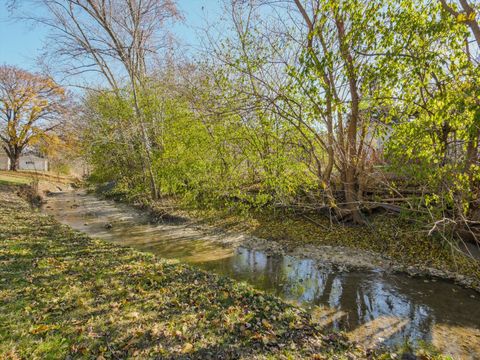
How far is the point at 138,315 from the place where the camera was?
414 cm

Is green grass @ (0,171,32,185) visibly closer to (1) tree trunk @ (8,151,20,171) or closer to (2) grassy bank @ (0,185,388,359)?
(1) tree trunk @ (8,151,20,171)

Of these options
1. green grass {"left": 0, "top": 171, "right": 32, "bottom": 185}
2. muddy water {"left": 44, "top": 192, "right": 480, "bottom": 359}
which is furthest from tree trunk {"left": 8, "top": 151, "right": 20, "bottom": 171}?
muddy water {"left": 44, "top": 192, "right": 480, "bottom": 359}

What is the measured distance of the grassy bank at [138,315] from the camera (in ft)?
11.3

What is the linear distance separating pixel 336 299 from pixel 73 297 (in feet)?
15.4

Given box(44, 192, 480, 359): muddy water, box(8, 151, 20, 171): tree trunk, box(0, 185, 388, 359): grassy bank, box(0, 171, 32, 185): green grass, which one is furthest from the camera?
box(8, 151, 20, 171): tree trunk

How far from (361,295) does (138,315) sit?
4364 mm

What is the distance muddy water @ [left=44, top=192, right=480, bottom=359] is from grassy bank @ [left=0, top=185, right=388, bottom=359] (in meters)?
0.90

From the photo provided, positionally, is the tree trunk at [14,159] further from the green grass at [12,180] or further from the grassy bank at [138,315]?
the grassy bank at [138,315]

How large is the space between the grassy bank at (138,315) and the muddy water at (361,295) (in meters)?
0.90

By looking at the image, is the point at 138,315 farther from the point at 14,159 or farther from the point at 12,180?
the point at 14,159

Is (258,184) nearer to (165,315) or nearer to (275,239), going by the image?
(275,239)

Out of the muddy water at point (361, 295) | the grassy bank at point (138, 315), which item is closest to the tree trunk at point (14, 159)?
the muddy water at point (361, 295)

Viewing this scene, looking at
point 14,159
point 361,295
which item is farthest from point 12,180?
point 361,295

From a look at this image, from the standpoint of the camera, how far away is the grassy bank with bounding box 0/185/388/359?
3.46m
